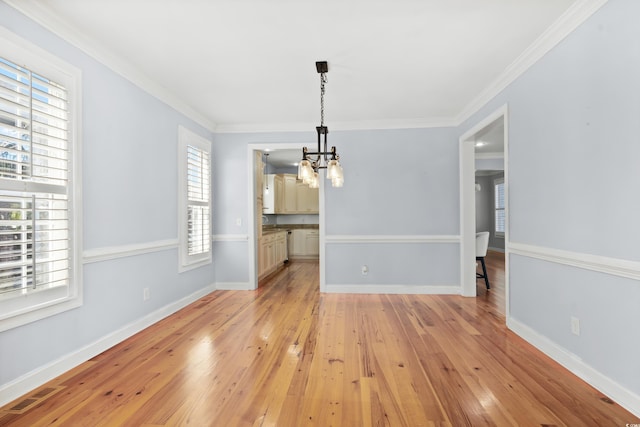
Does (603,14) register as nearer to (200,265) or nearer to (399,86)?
(399,86)

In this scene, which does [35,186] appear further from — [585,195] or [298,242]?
[298,242]

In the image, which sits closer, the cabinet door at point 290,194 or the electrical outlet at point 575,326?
the electrical outlet at point 575,326

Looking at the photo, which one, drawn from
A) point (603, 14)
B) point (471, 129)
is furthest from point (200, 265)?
point (603, 14)

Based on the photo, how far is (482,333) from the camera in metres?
2.99

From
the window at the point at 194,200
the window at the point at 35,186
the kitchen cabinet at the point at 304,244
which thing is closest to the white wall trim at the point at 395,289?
the window at the point at 194,200

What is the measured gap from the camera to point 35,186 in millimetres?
2053

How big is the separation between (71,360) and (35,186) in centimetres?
132

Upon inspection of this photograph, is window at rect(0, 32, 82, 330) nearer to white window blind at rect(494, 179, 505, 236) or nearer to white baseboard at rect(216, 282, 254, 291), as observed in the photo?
white baseboard at rect(216, 282, 254, 291)

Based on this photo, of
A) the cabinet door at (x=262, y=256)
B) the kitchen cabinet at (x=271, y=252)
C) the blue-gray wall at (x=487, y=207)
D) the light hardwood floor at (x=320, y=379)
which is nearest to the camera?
the light hardwood floor at (x=320, y=379)

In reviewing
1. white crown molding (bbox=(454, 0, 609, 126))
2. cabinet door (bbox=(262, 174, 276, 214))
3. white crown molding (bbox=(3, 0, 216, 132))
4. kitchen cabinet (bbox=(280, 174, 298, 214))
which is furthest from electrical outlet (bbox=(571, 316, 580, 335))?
kitchen cabinet (bbox=(280, 174, 298, 214))

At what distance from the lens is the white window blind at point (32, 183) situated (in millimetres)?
1883

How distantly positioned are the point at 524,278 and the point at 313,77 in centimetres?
283

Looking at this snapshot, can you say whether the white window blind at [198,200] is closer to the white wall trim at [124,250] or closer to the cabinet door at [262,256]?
the white wall trim at [124,250]

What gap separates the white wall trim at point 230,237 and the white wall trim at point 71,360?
4.60 ft
